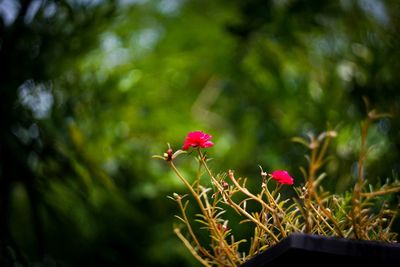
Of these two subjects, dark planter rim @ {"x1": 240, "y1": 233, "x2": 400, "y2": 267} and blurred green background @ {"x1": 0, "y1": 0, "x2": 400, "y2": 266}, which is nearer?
dark planter rim @ {"x1": 240, "y1": 233, "x2": 400, "y2": 267}

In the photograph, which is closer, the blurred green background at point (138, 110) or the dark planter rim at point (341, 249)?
the dark planter rim at point (341, 249)

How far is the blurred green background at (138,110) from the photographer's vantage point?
213 cm

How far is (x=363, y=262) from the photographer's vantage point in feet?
2.34

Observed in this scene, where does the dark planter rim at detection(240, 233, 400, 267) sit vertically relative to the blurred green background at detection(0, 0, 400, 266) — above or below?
below

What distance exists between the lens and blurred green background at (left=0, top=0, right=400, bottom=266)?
83.9 inches

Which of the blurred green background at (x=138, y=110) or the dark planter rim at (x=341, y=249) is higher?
the blurred green background at (x=138, y=110)

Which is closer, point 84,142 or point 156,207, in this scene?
point 84,142

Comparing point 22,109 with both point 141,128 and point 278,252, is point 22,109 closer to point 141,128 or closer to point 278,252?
point 141,128

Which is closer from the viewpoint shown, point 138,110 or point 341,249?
point 341,249

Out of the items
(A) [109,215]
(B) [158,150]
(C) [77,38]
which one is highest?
(C) [77,38]

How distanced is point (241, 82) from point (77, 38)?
64 centimetres

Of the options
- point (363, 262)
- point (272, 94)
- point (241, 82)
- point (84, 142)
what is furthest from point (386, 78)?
point (363, 262)

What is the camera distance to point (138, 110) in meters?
2.43

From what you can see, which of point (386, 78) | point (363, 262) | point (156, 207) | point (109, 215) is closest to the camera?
point (363, 262)
